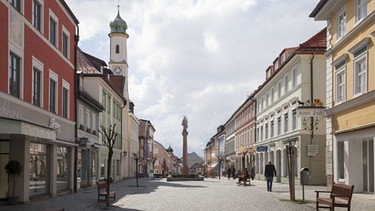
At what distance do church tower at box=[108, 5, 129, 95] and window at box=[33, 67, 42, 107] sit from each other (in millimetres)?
47299

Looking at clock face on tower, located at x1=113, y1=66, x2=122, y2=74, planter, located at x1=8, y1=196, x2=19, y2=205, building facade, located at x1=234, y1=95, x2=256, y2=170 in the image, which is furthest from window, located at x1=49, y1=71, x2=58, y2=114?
clock face on tower, located at x1=113, y1=66, x2=122, y2=74

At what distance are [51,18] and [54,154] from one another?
233 inches

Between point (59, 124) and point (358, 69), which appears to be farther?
point (59, 124)

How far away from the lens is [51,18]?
76.7ft

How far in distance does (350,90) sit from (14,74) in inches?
524

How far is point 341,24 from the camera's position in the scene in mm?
24219

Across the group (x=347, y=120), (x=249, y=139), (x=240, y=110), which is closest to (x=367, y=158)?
(x=347, y=120)

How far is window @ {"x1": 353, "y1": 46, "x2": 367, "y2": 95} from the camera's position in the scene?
68.8ft

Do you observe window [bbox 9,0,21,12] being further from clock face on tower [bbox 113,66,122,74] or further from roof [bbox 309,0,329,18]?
clock face on tower [bbox 113,66,122,74]

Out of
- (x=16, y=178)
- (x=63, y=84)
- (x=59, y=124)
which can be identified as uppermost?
(x=63, y=84)

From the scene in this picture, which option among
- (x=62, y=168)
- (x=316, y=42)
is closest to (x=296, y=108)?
(x=316, y=42)

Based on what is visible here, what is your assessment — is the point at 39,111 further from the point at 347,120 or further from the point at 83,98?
the point at 347,120

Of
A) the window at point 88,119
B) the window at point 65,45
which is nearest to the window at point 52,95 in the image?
the window at point 65,45

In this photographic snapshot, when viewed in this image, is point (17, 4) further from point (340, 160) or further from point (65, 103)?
point (340, 160)
